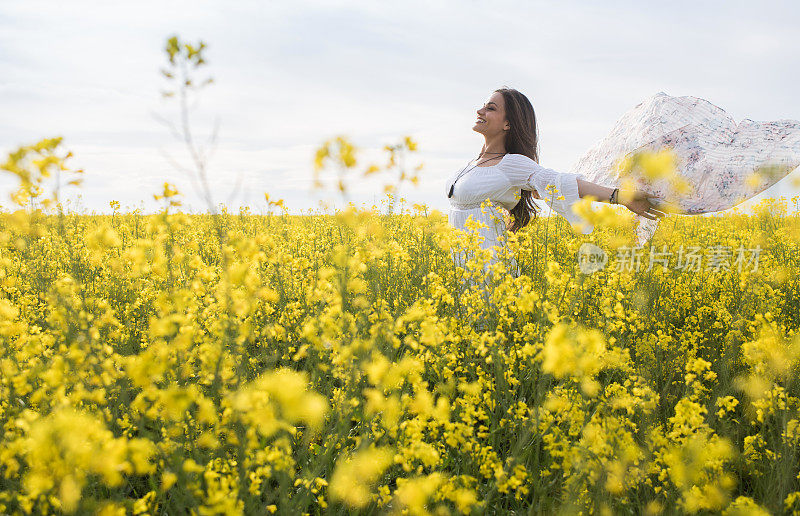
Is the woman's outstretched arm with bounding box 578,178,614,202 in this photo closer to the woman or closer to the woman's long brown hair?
the woman

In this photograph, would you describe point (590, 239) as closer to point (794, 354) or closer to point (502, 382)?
point (794, 354)

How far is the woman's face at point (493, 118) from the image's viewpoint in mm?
3865

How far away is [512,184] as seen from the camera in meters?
3.62

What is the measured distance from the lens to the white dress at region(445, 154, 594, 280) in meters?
3.19

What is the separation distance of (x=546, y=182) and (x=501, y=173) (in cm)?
37

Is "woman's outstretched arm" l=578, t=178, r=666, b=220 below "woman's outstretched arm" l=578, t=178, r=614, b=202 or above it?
below

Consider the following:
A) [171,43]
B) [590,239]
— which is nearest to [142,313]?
[171,43]

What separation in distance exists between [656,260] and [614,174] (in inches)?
48.6

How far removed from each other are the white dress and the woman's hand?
34 centimetres

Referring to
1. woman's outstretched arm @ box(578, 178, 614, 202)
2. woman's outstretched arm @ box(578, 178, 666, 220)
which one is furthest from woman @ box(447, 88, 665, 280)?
woman's outstretched arm @ box(578, 178, 666, 220)

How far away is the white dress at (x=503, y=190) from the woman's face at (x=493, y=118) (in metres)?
0.34

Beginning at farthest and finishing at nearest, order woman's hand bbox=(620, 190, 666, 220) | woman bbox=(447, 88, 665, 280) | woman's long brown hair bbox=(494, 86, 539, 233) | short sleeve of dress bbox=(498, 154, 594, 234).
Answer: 1. woman's long brown hair bbox=(494, 86, 539, 233)
2. woman bbox=(447, 88, 665, 280)
3. short sleeve of dress bbox=(498, 154, 594, 234)
4. woman's hand bbox=(620, 190, 666, 220)

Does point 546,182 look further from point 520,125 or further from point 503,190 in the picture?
point 520,125

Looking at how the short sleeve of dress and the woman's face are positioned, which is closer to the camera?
the short sleeve of dress
